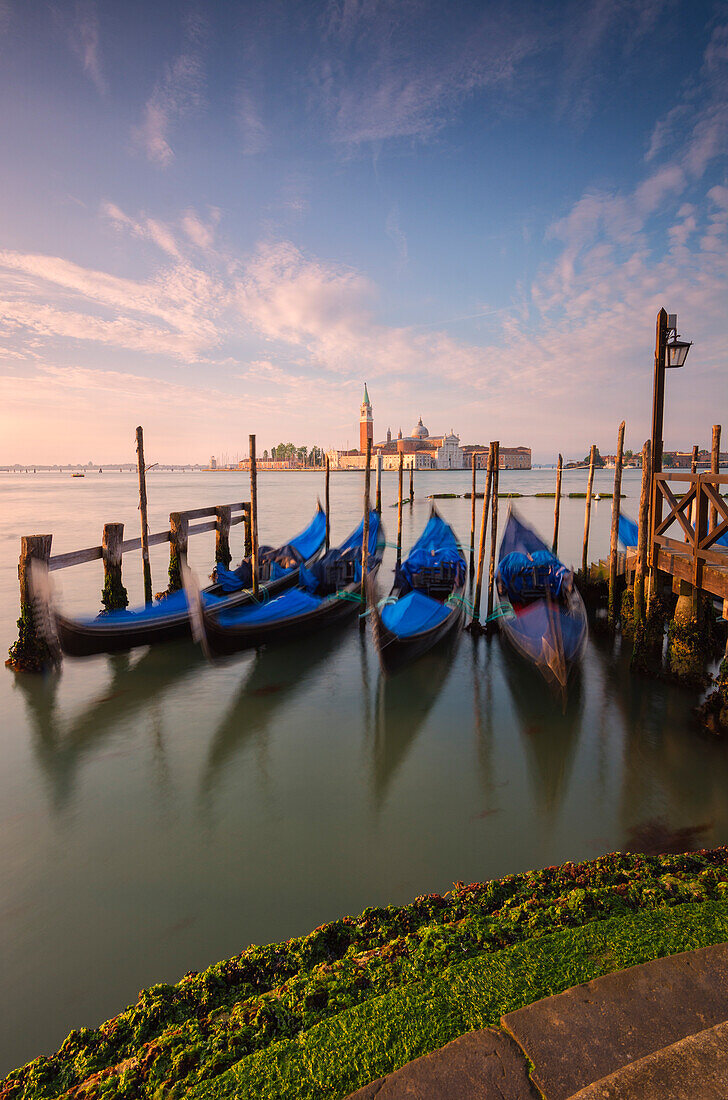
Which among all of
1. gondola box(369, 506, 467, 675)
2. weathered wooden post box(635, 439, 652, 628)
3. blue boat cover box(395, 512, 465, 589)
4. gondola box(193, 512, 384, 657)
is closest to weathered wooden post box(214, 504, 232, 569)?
gondola box(193, 512, 384, 657)

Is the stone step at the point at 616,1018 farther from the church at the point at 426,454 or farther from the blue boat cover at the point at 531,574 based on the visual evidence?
the church at the point at 426,454

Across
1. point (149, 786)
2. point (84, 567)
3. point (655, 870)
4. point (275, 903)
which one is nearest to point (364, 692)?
point (149, 786)

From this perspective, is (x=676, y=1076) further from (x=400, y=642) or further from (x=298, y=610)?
(x=298, y=610)

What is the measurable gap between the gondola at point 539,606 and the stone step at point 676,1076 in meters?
3.66

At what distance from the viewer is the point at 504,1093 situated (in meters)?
1.18

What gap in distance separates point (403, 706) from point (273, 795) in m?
1.67

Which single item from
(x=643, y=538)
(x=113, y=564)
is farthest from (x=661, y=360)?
(x=113, y=564)

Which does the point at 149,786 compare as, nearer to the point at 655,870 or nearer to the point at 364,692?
the point at 364,692

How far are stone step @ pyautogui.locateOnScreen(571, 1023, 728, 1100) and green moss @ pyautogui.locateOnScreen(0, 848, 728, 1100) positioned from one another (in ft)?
2.05

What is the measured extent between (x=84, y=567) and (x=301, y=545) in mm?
5681

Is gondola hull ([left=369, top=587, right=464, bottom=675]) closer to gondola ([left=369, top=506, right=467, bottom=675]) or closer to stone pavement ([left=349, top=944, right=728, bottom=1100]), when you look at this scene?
gondola ([left=369, top=506, right=467, bottom=675])

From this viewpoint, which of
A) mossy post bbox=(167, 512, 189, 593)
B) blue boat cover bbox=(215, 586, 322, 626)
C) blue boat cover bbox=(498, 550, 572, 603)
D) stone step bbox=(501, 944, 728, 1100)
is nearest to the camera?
stone step bbox=(501, 944, 728, 1100)

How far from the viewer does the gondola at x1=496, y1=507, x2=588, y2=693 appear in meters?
4.93

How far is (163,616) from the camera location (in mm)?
5855
